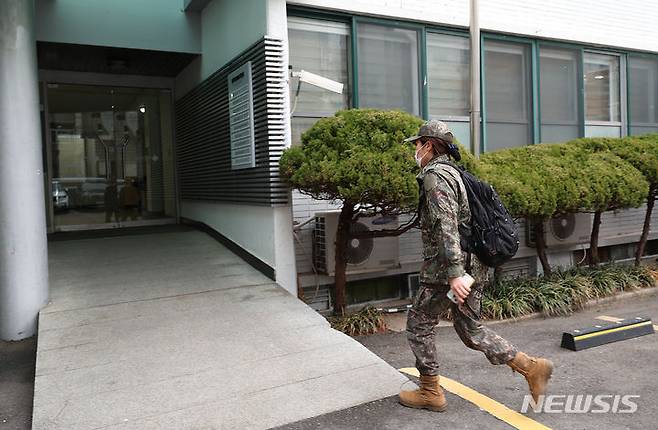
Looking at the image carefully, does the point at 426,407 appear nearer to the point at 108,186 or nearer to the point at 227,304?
the point at 227,304

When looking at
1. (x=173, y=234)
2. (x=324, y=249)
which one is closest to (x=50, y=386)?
(x=324, y=249)

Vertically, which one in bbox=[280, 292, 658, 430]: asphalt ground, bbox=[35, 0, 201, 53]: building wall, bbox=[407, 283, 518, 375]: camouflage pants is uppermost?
bbox=[35, 0, 201, 53]: building wall

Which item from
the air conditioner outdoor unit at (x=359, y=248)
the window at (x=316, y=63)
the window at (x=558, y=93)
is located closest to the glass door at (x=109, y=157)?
the window at (x=316, y=63)

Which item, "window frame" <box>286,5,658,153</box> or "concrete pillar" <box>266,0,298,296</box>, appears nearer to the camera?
"concrete pillar" <box>266,0,298,296</box>

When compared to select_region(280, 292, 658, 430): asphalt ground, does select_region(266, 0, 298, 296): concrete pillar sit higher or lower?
higher

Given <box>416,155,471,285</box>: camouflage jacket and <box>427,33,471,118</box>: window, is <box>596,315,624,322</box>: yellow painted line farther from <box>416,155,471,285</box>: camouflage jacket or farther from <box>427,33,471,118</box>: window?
<box>416,155,471,285</box>: camouflage jacket

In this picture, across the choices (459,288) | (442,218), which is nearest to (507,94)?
(442,218)

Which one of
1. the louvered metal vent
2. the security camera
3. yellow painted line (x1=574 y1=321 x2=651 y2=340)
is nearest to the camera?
yellow painted line (x1=574 y1=321 x2=651 y2=340)

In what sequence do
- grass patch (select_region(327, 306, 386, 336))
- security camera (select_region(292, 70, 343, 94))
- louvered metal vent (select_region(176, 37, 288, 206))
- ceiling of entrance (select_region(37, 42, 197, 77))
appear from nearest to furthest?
grass patch (select_region(327, 306, 386, 336))
louvered metal vent (select_region(176, 37, 288, 206))
security camera (select_region(292, 70, 343, 94))
ceiling of entrance (select_region(37, 42, 197, 77))

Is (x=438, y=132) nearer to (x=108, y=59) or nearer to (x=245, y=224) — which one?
(x=245, y=224)

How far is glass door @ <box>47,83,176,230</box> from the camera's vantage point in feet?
33.7

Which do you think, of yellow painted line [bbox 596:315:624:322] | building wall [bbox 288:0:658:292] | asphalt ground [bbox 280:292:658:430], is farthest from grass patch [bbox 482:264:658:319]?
building wall [bbox 288:0:658:292]

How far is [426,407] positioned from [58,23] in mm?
7710

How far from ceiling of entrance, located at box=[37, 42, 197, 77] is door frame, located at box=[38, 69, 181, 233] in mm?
141
